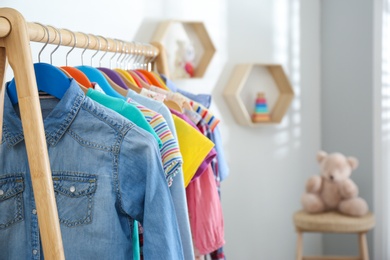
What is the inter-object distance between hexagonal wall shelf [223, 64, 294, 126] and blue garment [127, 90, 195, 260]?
173 cm

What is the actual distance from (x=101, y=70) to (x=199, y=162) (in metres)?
0.38

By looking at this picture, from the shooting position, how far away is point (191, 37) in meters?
3.36

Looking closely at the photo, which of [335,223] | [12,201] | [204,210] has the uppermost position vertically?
[12,201]

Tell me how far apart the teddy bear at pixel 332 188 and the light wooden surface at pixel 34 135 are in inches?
92.8

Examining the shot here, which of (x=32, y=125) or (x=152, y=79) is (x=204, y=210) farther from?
(x=32, y=125)

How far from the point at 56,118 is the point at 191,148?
1.51ft

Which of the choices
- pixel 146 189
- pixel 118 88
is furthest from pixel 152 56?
pixel 146 189

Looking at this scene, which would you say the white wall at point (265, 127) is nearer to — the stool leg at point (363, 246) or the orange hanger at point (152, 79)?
the stool leg at point (363, 246)

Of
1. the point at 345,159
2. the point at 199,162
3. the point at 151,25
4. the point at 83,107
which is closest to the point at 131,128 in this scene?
the point at 83,107

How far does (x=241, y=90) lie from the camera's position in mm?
3639

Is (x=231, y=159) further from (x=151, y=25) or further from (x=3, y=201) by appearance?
(x=3, y=201)

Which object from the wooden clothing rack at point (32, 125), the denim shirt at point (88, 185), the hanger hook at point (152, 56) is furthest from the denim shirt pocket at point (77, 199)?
the hanger hook at point (152, 56)

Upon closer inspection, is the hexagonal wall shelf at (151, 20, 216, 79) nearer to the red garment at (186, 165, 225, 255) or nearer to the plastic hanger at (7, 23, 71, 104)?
the red garment at (186, 165, 225, 255)

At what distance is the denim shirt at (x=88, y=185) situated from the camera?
4.47 feet
